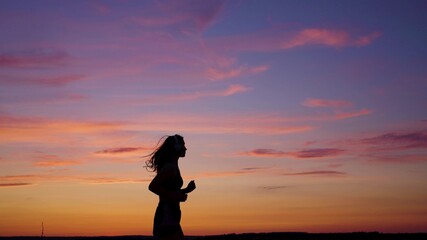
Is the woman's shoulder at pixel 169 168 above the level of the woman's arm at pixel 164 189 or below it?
above

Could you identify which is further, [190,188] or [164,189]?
[190,188]

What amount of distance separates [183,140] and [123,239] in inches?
922

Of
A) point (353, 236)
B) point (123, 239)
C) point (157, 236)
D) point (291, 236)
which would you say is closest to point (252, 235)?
Result: point (291, 236)

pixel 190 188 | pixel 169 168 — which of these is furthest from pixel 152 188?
pixel 190 188

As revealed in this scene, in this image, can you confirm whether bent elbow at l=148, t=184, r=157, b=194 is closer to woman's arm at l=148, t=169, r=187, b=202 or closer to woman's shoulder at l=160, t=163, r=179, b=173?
woman's arm at l=148, t=169, r=187, b=202

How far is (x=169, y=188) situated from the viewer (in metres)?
8.62

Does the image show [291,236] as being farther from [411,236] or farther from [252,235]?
[411,236]

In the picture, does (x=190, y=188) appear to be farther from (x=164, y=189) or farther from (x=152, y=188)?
(x=152, y=188)

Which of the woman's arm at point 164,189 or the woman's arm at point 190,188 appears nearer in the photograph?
the woman's arm at point 164,189

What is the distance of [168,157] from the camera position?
8.75 meters

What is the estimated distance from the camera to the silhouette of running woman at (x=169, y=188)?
27.9 ft

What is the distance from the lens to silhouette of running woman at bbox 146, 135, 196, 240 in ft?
27.9

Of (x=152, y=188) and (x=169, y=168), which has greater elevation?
(x=169, y=168)

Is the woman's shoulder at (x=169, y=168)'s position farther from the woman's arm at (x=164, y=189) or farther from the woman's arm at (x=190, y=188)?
the woman's arm at (x=190, y=188)
